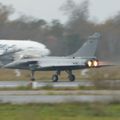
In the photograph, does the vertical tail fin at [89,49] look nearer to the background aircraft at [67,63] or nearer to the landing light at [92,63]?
the background aircraft at [67,63]

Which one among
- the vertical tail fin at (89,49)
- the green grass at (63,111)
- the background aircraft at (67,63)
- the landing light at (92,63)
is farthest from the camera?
the vertical tail fin at (89,49)

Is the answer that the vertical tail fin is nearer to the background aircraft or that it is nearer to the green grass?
the background aircraft

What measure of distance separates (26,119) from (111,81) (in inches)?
619

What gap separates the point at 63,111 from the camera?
19.7 metres

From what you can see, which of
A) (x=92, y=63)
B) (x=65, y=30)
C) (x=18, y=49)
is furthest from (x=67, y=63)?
(x=65, y=30)

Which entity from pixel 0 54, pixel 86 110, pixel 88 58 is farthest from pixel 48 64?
pixel 86 110

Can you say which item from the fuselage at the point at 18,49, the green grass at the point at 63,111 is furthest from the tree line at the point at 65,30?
the green grass at the point at 63,111

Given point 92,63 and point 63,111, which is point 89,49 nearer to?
point 92,63

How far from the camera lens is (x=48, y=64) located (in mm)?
46688

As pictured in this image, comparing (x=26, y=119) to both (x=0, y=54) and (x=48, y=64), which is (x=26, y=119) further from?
(x=0, y=54)

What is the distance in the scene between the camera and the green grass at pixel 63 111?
17670mm

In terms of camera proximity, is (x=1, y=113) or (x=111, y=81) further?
(x=111, y=81)

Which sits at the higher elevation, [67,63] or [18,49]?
[18,49]

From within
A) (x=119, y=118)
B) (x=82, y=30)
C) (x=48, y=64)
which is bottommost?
(x=119, y=118)
